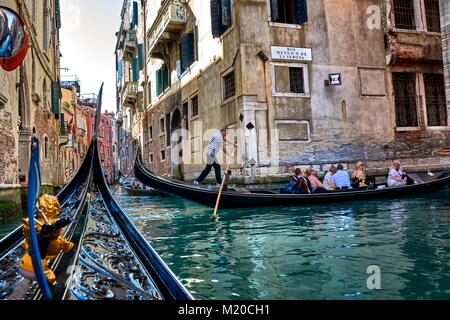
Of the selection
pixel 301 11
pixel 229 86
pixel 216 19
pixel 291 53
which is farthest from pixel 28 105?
pixel 301 11

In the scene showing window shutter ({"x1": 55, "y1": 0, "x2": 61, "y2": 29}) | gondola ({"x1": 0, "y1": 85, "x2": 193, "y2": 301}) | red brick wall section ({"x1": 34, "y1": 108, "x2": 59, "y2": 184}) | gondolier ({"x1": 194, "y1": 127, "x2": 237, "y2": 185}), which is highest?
window shutter ({"x1": 55, "y1": 0, "x2": 61, "y2": 29})

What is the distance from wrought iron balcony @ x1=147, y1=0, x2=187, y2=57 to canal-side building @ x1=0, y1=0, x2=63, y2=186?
3269 mm

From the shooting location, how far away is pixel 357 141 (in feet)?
29.4

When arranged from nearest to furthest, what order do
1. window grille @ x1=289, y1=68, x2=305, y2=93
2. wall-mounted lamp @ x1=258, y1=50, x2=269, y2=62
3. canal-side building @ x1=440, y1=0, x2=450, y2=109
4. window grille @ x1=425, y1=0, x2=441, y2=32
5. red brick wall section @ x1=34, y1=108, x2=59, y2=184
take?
canal-side building @ x1=440, y1=0, x2=450, y2=109, wall-mounted lamp @ x1=258, y1=50, x2=269, y2=62, window grille @ x1=289, y1=68, x2=305, y2=93, window grille @ x1=425, y1=0, x2=441, y2=32, red brick wall section @ x1=34, y1=108, x2=59, y2=184

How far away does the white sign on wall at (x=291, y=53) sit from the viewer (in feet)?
27.8

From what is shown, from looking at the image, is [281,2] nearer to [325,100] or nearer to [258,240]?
[325,100]

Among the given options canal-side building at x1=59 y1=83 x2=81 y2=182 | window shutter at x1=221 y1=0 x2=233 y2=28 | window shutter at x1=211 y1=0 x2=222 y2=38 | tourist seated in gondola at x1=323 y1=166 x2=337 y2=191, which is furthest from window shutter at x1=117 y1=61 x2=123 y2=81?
tourist seated in gondola at x1=323 y1=166 x2=337 y2=191

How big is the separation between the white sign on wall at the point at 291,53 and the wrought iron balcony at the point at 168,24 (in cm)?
403

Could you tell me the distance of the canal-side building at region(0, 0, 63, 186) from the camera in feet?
20.0

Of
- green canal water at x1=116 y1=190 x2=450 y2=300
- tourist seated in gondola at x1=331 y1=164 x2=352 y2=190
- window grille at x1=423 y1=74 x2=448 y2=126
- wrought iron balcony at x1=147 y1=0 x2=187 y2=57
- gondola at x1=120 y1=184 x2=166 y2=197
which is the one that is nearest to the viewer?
green canal water at x1=116 y1=190 x2=450 y2=300

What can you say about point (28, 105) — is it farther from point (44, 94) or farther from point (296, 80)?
point (296, 80)

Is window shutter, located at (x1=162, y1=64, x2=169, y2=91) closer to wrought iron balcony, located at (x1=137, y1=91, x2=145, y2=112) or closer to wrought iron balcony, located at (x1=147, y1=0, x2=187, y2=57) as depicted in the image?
wrought iron balcony, located at (x1=147, y1=0, x2=187, y2=57)

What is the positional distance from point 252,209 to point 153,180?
1777mm

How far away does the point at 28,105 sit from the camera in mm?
8852
